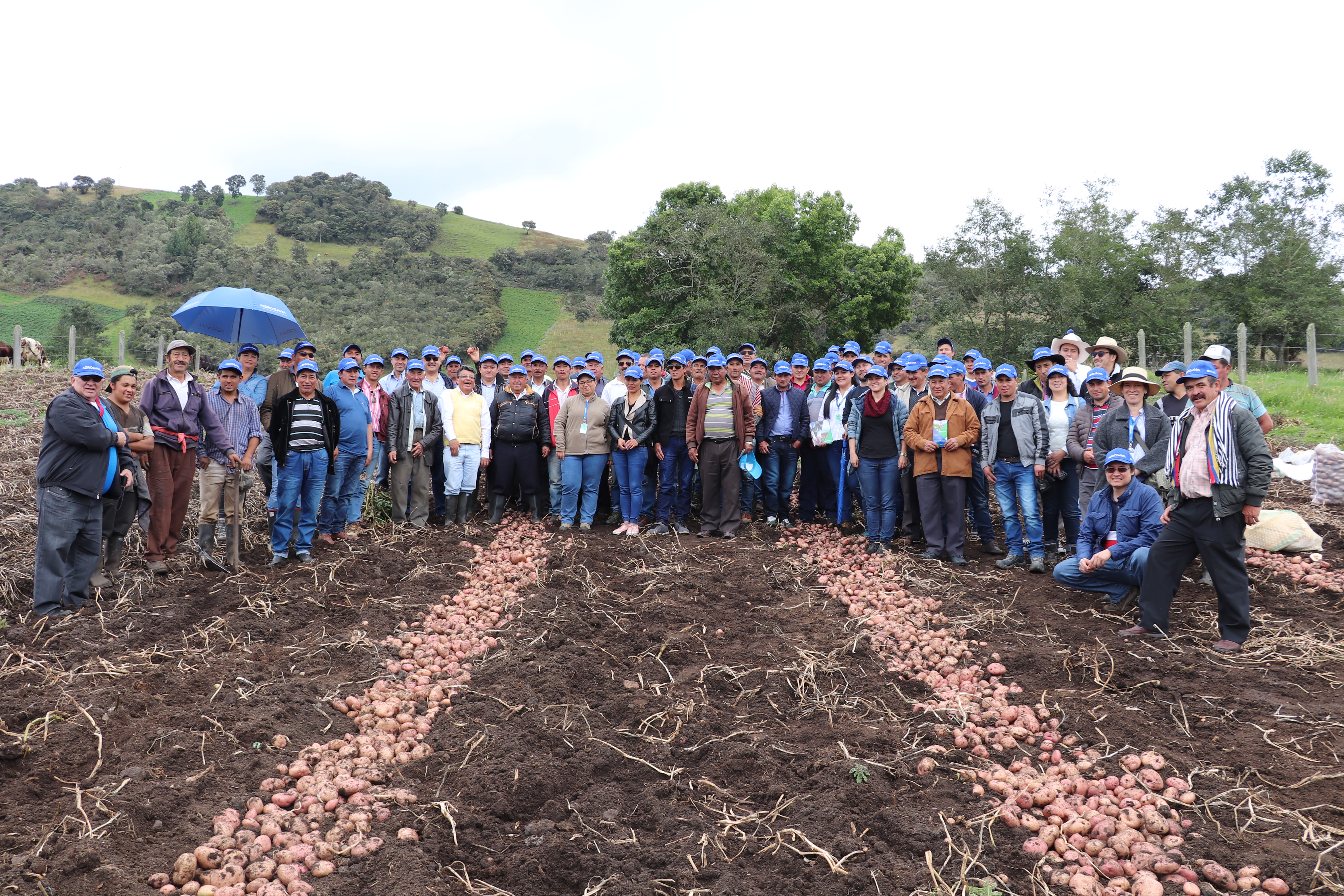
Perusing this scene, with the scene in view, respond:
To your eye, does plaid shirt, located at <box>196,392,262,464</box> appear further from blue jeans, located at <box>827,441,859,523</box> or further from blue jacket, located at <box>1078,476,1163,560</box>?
blue jacket, located at <box>1078,476,1163,560</box>

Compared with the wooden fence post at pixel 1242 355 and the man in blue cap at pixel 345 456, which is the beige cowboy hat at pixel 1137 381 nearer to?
the man in blue cap at pixel 345 456

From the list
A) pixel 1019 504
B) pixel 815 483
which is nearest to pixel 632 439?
pixel 815 483

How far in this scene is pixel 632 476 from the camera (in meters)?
8.21

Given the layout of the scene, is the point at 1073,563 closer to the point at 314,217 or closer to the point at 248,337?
the point at 248,337

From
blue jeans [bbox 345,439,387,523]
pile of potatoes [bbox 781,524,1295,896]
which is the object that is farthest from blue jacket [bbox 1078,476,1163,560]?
blue jeans [bbox 345,439,387,523]

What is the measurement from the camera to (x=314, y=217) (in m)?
52.7

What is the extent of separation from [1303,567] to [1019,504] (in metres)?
2.23

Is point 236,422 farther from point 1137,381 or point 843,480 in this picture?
point 1137,381

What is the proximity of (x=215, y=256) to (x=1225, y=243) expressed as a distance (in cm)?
4637

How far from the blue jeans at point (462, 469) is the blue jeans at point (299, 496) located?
152cm

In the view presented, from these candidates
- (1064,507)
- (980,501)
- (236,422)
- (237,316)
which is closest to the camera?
(236,422)

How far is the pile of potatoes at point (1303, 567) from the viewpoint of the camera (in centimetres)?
600

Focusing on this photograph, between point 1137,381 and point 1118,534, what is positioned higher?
point 1137,381

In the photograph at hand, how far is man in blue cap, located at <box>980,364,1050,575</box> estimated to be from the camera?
22.0 ft
